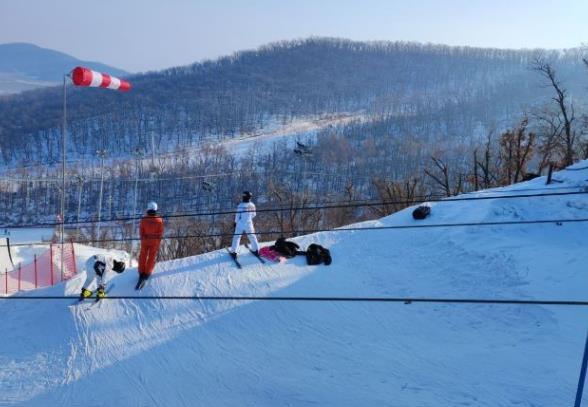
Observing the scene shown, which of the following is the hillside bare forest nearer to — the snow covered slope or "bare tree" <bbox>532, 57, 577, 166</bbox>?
"bare tree" <bbox>532, 57, 577, 166</bbox>

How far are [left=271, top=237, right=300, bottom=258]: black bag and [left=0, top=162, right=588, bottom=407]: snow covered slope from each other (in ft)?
0.97

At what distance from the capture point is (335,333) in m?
11.5

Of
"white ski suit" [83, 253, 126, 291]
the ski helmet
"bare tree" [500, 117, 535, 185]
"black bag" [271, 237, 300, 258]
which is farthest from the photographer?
"bare tree" [500, 117, 535, 185]

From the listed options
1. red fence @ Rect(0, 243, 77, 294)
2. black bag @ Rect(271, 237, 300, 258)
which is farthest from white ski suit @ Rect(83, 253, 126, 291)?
red fence @ Rect(0, 243, 77, 294)

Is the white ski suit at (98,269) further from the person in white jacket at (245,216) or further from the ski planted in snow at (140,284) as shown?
the person in white jacket at (245,216)

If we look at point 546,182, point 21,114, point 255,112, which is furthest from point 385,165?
point 21,114

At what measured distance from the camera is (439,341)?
1115 centimetres

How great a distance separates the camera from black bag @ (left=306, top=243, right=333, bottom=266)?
14.2 m

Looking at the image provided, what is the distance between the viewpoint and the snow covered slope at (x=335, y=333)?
9492mm

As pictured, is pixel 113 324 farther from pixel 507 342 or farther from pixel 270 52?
pixel 270 52

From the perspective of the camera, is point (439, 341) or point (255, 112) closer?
point (439, 341)

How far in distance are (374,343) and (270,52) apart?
162 metres

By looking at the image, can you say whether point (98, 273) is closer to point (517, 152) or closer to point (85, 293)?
point (85, 293)

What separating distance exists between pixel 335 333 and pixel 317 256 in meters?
3.16
